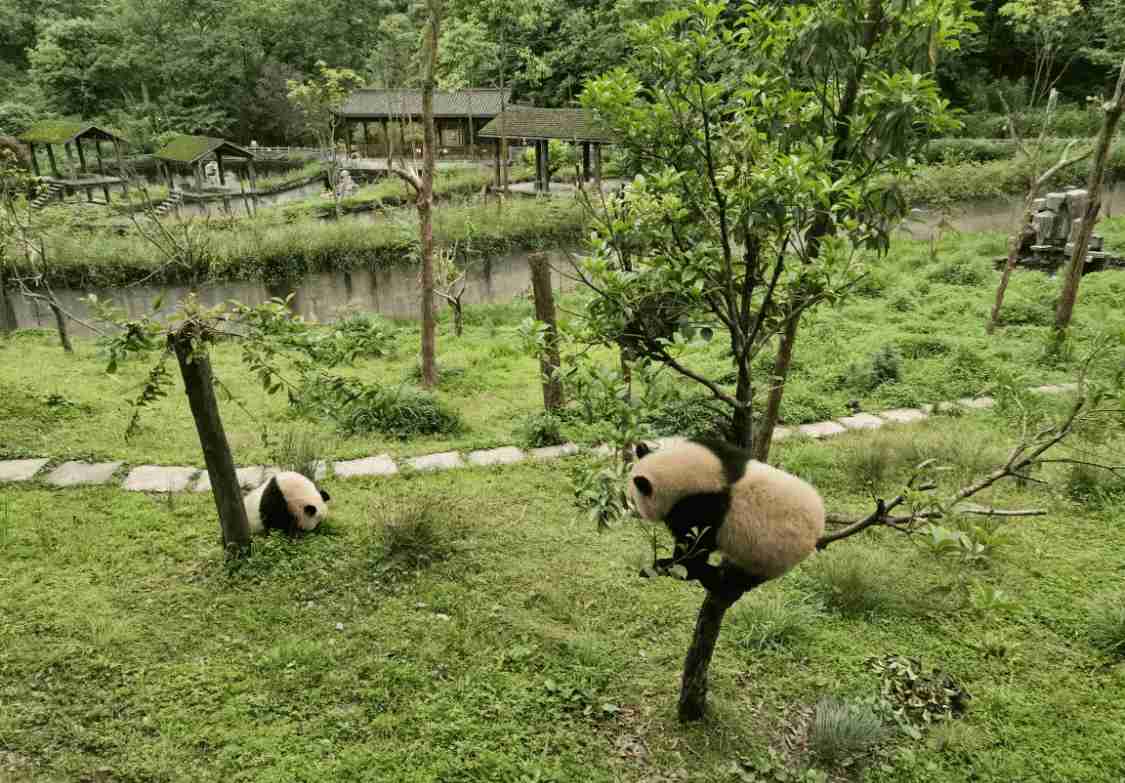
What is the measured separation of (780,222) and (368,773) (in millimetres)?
3013

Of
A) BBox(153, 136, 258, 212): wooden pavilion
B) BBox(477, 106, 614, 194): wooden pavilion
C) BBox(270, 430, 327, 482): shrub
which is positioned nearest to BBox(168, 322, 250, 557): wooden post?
BBox(270, 430, 327, 482): shrub

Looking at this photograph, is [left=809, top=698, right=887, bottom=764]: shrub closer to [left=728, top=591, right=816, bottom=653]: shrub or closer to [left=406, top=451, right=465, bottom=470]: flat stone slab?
[left=728, top=591, right=816, bottom=653]: shrub

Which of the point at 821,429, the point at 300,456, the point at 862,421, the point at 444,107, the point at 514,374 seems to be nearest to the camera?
the point at 300,456

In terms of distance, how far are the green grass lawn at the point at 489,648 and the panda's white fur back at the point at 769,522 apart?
611 mm

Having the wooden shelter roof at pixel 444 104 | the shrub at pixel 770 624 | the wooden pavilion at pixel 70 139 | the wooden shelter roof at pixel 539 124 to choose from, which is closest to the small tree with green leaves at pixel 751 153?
the shrub at pixel 770 624

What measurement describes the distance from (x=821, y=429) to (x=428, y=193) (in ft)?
16.5

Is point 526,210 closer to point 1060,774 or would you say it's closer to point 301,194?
point 1060,774

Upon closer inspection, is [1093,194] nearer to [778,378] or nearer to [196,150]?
[778,378]

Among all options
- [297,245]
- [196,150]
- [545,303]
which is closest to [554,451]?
[545,303]

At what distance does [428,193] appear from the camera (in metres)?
8.02

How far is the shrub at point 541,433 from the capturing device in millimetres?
7043

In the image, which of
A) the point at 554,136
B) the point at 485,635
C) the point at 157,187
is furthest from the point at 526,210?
the point at 157,187

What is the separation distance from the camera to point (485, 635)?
4.17 metres

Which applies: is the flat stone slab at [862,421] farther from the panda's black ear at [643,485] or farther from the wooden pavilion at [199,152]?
the wooden pavilion at [199,152]
